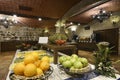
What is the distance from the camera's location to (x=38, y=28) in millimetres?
10773

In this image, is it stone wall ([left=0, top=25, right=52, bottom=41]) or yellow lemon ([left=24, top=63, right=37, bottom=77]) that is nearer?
yellow lemon ([left=24, top=63, right=37, bottom=77])

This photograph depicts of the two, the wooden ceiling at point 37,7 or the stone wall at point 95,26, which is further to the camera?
the stone wall at point 95,26

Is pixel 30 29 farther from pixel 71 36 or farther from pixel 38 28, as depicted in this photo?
pixel 71 36

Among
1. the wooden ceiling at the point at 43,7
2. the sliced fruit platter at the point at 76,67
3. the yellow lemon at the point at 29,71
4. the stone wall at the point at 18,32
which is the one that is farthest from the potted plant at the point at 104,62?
the stone wall at the point at 18,32

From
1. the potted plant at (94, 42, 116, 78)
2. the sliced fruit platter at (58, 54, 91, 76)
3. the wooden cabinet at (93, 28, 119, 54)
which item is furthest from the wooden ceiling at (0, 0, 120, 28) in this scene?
the sliced fruit platter at (58, 54, 91, 76)

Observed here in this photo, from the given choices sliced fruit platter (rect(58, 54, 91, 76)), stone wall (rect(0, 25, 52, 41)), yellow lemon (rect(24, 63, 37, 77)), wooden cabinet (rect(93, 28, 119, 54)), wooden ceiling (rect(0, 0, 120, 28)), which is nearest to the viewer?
yellow lemon (rect(24, 63, 37, 77))

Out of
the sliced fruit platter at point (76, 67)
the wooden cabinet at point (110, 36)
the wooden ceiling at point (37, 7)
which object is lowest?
the sliced fruit platter at point (76, 67)

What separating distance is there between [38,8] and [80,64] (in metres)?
5.27

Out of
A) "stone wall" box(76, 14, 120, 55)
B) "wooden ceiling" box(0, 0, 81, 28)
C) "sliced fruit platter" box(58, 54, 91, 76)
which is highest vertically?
"wooden ceiling" box(0, 0, 81, 28)

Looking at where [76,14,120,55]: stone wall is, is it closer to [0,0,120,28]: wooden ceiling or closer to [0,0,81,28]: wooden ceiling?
[0,0,120,28]: wooden ceiling

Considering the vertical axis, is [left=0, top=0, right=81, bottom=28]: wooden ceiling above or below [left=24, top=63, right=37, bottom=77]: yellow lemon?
above

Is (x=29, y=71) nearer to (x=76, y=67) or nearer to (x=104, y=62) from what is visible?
(x=76, y=67)

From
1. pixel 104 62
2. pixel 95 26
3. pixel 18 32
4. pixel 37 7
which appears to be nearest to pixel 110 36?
pixel 95 26

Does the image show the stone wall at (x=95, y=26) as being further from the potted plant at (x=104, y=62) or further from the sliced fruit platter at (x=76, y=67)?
the sliced fruit platter at (x=76, y=67)
